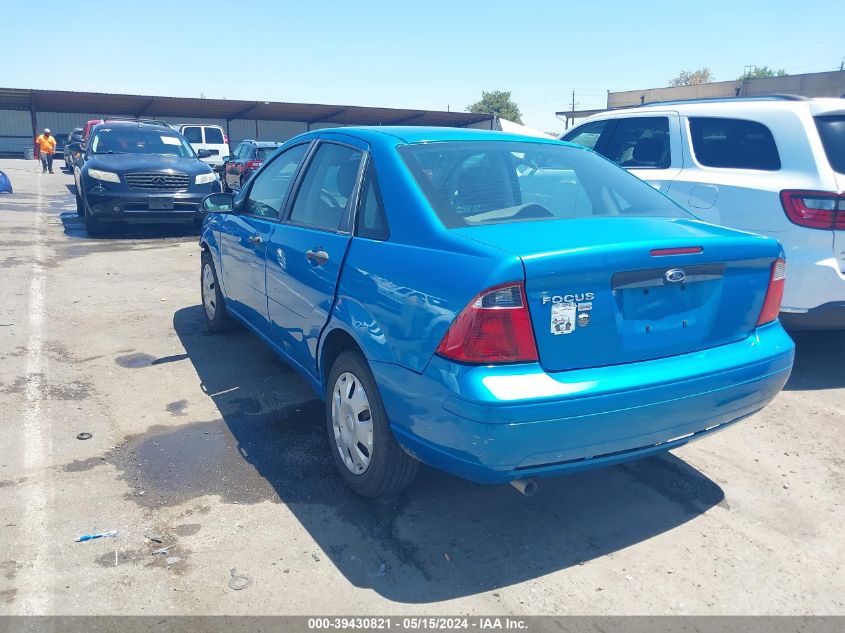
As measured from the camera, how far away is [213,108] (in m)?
35.6

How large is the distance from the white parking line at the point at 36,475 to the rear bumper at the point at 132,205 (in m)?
4.35

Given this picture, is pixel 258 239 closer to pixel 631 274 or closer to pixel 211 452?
pixel 211 452

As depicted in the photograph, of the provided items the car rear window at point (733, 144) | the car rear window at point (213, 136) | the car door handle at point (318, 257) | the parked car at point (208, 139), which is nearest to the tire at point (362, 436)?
the car door handle at point (318, 257)

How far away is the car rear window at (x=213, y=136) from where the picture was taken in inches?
1072

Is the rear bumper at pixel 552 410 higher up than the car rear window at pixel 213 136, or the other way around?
the car rear window at pixel 213 136

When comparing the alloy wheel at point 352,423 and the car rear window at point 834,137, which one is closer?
the alloy wheel at point 352,423

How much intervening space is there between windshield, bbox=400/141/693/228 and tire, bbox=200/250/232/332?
2.90 meters

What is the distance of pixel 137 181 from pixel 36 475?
323 inches

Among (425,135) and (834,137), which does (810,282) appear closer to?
(834,137)

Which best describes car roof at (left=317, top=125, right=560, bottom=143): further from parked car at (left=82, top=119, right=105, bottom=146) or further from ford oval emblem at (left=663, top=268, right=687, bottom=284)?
parked car at (left=82, top=119, right=105, bottom=146)

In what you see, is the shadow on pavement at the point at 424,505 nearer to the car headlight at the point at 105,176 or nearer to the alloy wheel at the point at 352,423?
the alloy wheel at the point at 352,423

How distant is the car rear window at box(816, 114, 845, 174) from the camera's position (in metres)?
4.77

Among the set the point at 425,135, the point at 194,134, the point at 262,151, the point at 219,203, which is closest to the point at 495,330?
the point at 425,135

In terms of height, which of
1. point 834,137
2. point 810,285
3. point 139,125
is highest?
point 139,125
